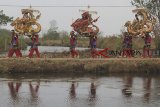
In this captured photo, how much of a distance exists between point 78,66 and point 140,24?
6.24 meters

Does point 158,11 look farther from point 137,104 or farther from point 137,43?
point 137,104

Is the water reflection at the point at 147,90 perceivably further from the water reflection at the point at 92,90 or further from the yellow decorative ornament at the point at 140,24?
the yellow decorative ornament at the point at 140,24

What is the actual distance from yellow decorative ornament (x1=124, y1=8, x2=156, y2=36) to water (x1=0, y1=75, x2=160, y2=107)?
8.82 m

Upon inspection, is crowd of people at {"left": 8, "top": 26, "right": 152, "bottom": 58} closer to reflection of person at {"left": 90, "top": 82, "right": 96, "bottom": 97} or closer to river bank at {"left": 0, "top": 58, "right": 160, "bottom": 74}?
river bank at {"left": 0, "top": 58, "right": 160, "bottom": 74}

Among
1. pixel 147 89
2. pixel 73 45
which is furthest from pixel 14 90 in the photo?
pixel 73 45

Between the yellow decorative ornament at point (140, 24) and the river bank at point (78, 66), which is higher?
the yellow decorative ornament at point (140, 24)

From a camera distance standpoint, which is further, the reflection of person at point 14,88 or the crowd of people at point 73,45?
the crowd of people at point 73,45

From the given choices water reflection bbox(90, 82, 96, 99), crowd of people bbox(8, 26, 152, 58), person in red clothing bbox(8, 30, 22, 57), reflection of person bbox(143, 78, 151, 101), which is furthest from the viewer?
crowd of people bbox(8, 26, 152, 58)

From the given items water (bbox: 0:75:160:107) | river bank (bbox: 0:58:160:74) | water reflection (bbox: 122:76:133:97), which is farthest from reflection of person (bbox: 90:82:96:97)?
river bank (bbox: 0:58:160:74)

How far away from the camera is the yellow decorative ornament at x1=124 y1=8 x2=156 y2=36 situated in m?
29.1

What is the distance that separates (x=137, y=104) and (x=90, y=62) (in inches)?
482

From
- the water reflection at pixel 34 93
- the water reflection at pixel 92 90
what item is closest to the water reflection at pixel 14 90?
the water reflection at pixel 34 93

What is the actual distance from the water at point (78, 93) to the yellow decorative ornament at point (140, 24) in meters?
8.82

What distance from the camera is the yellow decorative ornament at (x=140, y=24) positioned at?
29066mm
